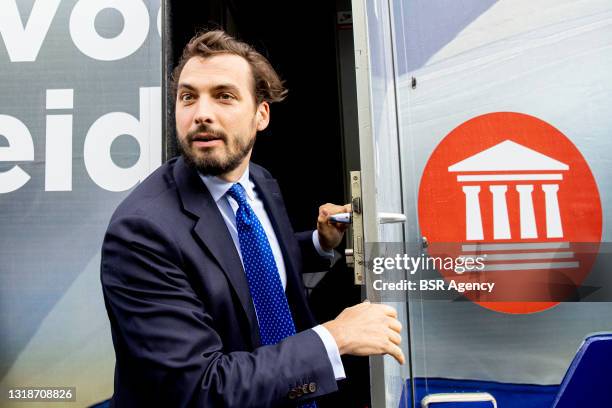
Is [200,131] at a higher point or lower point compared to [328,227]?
higher

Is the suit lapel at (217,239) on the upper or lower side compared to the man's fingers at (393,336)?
→ upper

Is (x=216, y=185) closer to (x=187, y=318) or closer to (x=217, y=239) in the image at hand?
(x=217, y=239)

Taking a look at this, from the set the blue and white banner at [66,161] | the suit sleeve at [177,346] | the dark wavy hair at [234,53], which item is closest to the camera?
the suit sleeve at [177,346]

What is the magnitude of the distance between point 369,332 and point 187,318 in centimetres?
38

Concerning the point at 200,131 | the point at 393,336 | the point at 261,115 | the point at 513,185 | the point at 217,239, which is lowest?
the point at 393,336

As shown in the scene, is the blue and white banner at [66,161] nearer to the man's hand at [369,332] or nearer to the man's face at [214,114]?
the man's face at [214,114]

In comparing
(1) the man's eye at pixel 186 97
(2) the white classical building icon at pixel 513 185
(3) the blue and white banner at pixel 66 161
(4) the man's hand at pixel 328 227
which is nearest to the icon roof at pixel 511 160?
(2) the white classical building icon at pixel 513 185

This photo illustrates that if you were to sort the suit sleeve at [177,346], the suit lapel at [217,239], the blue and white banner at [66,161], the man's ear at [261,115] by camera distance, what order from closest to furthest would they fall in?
the suit sleeve at [177,346]
the suit lapel at [217,239]
the man's ear at [261,115]
the blue and white banner at [66,161]

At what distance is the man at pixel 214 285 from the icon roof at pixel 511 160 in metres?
0.63

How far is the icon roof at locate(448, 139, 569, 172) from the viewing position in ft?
4.64

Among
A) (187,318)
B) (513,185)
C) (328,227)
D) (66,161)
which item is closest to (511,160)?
(513,185)

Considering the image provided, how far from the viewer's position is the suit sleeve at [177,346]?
3.18 ft

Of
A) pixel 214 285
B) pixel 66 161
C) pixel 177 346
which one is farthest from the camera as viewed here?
pixel 66 161

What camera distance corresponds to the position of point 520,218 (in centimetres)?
140
